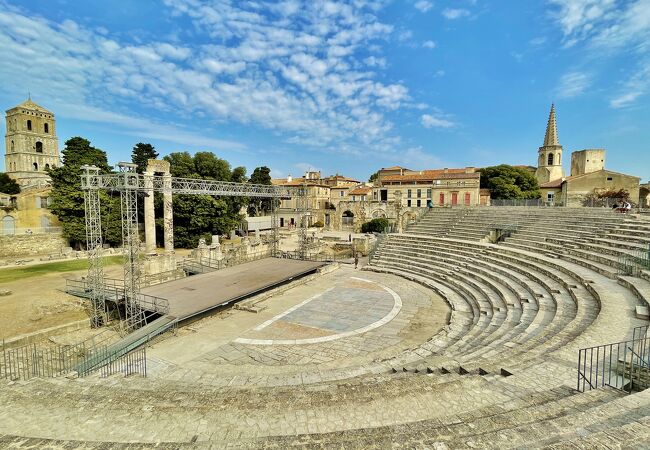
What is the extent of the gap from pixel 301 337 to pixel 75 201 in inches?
1233

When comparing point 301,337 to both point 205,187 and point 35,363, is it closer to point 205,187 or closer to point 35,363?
point 35,363

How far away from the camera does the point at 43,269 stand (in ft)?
77.5

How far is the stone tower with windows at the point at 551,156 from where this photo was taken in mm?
60219

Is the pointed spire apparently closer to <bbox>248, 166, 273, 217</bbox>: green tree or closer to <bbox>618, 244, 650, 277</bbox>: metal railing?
<bbox>248, 166, 273, 217</bbox>: green tree

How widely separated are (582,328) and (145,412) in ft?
34.5

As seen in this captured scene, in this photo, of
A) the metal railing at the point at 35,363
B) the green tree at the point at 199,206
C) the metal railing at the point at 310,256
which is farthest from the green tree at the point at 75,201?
the metal railing at the point at 35,363

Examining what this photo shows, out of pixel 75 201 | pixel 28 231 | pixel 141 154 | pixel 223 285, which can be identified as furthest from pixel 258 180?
pixel 223 285

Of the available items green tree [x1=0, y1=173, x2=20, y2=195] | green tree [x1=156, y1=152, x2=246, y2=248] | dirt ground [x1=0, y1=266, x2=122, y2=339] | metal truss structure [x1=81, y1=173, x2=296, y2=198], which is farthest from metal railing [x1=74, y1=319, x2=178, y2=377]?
green tree [x1=0, y1=173, x2=20, y2=195]

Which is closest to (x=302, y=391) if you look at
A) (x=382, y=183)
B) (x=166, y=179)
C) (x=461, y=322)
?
(x=461, y=322)

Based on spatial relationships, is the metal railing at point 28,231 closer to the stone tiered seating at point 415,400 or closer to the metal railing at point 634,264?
the stone tiered seating at point 415,400

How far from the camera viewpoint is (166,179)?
862 inches

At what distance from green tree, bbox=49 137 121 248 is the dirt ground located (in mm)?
12324

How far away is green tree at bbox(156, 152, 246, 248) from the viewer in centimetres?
3522

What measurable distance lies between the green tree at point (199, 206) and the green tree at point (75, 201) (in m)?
4.53
